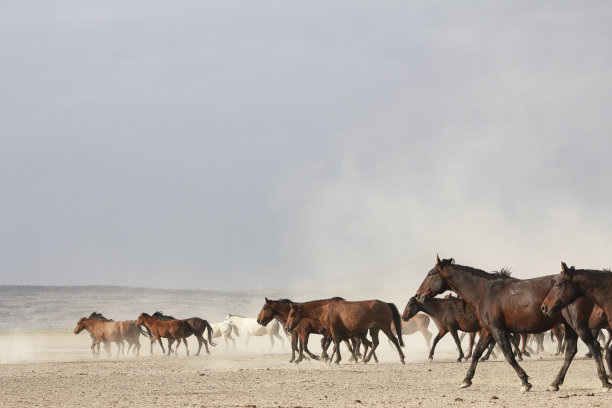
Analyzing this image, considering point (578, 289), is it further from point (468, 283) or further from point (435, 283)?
point (435, 283)

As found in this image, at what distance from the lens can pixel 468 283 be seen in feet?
60.3

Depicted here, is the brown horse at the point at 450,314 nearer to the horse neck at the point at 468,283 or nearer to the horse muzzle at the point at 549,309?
the horse neck at the point at 468,283

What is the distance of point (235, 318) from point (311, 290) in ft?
318

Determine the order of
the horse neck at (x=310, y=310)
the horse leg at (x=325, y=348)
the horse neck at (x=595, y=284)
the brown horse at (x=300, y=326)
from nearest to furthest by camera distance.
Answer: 1. the horse neck at (x=595, y=284)
2. the horse neck at (x=310, y=310)
3. the brown horse at (x=300, y=326)
4. the horse leg at (x=325, y=348)

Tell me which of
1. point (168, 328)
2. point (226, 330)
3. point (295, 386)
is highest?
point (226, 330)

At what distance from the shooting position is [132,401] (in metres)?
17.2

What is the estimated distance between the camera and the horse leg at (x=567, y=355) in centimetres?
1694

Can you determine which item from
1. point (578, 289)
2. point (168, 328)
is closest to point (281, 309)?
point (168, 328)

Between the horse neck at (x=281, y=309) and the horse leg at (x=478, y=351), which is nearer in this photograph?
the horse leg at (x=478, y=351)

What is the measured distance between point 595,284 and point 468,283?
310cm

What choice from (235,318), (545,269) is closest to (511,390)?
(235,318)

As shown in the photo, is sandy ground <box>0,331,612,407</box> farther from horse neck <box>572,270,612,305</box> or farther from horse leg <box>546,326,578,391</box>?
horse neck <box>572,270,612,305</box>

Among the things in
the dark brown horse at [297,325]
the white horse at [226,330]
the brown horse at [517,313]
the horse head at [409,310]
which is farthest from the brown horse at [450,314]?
the white horse at [226,330]

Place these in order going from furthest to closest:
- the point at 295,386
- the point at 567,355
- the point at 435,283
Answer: the point at 295,386, the point at 435,283, the point at 567,355
